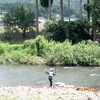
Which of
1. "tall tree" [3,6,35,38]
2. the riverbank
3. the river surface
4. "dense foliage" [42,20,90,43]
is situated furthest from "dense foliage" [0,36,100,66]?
the riverbank

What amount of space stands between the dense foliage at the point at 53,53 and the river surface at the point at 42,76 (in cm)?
168

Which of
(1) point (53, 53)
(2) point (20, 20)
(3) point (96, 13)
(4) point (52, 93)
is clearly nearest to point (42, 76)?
(1) point (53, 53)

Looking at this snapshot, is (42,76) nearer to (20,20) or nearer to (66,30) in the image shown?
(66,30)

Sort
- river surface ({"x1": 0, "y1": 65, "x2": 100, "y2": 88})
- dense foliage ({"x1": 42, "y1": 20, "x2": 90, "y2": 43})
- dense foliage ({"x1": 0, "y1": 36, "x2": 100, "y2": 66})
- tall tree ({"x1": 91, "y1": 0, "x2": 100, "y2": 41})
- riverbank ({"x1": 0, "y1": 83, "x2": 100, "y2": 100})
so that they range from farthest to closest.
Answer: dense foliage ({"x1": 42, "y1": 20, "x2": 90, "y2": 43})
tall tree ({"x1": 91, "y1": 0, "x2": 100, "y2": 41})
dense foliage ({"x1": 0, "y1": 36, "x2": 100, "y2": 66})
river surface ({"x1": 0, "y1": 65, "x2": 100, "y2": 88})
riverbank ({"x1": 0, "y1": 83, "x2": 100, "y2": 100})

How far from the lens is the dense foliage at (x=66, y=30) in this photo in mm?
48906

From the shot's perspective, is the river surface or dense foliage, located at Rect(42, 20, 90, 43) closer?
the river surface

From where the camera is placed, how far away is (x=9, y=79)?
32.0 metres

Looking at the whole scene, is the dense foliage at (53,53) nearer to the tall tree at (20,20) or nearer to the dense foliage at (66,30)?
the dense foliage at (66,30)

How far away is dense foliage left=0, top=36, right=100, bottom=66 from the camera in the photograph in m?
40.0

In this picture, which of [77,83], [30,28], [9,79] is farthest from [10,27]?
[77,83]

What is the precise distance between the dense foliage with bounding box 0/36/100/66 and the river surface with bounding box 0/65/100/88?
1.68 metres

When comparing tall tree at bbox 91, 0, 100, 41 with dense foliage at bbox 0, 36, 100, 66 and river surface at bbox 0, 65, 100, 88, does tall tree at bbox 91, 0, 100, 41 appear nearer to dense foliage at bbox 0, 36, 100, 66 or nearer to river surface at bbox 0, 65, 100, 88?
dense foliage at bbox 0, 36, 100, 66

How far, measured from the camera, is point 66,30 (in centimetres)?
4878

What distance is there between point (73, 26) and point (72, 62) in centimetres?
1024
